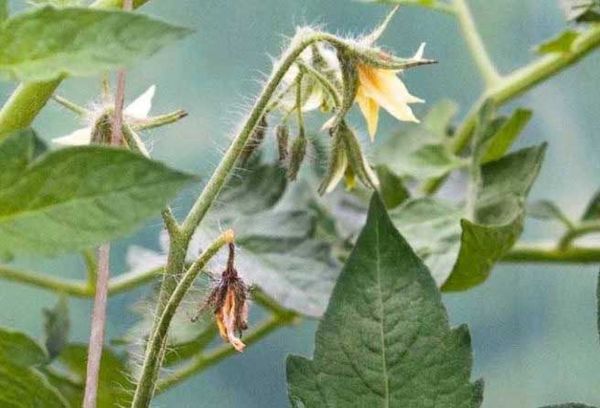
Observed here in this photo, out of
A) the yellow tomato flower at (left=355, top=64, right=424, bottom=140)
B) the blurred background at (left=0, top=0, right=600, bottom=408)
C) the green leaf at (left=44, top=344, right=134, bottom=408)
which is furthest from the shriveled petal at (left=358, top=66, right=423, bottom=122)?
the blurred background at (left=0, top=0, right=600, bottom=408)

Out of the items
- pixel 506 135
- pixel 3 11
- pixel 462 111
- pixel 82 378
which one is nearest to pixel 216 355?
pixel 82 378

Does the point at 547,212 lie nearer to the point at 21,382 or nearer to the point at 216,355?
the point at 216,355

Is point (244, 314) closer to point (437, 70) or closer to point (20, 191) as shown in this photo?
point (20, 191)

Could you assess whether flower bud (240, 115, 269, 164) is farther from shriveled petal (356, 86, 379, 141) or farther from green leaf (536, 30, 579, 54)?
green leaf (536, 30, 579, 54)

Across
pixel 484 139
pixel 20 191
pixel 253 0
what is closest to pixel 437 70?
pixel 253 0

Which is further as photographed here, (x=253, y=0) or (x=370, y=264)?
(x=253, y=0)

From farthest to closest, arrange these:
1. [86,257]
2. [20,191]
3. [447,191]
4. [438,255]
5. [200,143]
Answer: [200,143] < [447,191] < [86,257] < [438,255] < [20,191]

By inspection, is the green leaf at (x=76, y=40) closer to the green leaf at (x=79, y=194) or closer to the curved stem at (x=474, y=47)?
the green leaf at (x=79, y=194)

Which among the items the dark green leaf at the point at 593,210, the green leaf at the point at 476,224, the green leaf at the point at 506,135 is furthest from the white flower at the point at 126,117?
the dark green leaf at the point at 593,210

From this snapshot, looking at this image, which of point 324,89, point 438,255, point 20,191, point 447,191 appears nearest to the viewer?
point 20,191
